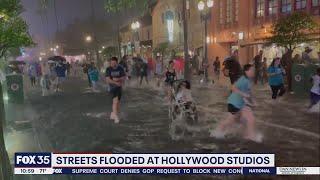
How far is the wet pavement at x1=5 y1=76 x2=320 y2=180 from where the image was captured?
8.01 meters

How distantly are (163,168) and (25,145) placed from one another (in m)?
6.17

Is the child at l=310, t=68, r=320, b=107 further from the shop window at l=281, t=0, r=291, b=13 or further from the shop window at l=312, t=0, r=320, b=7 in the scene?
the shop window at l=281, t=0, r=291, b=13

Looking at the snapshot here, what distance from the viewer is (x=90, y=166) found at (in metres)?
5.48

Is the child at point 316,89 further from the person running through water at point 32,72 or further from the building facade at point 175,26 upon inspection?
the building facade at point 175,26

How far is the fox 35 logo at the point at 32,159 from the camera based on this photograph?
5504mm

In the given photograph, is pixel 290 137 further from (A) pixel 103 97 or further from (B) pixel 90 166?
(A) pixel 103 97

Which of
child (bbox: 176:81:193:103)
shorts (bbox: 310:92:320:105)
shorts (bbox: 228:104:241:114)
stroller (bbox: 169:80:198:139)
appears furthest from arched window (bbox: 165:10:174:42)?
shorts (bbox: 228:104:241:114)

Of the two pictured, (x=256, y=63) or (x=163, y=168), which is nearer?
(x=163, y=168)

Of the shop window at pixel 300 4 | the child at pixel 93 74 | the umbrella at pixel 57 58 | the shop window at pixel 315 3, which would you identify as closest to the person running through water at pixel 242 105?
the umbrella at pixel 57 58

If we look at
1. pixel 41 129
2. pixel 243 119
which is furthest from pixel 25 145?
pixel 243 119

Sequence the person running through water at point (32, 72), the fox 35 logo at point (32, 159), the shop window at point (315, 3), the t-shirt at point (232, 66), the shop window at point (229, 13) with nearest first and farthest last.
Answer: the fox 35 logo at point (32, 159)
the t-shirt at point (232, 66)
the person running through water at point (32, 72)
the shop window at point (315, 3)
the shop window at point (229, 13)

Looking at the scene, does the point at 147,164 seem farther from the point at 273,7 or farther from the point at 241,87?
the point at 273,7

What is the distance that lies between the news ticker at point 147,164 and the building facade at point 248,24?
1573 centimetres

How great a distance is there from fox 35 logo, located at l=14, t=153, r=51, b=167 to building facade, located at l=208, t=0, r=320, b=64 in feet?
55.1
